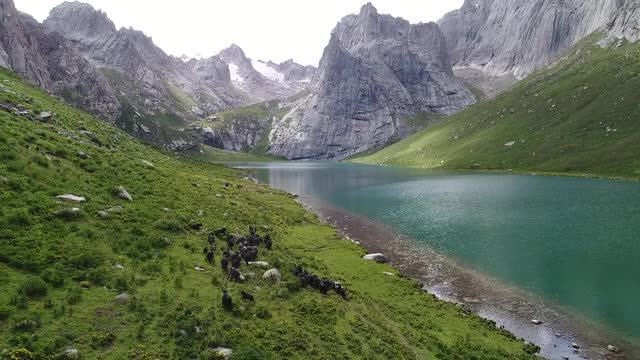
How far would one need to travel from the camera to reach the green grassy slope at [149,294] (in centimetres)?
1783

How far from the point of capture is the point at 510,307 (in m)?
33.6

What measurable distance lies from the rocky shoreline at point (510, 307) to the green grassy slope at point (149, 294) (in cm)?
248

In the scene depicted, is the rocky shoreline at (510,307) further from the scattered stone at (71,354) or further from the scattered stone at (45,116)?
the scattered stone at (45,116)

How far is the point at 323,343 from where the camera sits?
21094 millimetres

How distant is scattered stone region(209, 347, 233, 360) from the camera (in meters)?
17.8

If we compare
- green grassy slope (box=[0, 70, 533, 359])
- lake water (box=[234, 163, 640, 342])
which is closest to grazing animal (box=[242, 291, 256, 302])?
green grassy slope (box=[0, 70, 533, 359])

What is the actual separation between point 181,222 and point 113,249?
9909 mm

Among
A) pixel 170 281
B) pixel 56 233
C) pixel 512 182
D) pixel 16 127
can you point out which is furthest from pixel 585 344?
pixel 512 182

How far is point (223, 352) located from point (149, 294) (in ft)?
21.9

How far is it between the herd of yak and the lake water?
2122 centimetres

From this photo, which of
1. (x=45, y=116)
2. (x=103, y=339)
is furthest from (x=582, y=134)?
(x=103, y=339)

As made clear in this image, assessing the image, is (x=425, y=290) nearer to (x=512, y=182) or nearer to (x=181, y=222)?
(x=181, y=222)

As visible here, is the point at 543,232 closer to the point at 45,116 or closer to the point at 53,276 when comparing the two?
the point at 53,276

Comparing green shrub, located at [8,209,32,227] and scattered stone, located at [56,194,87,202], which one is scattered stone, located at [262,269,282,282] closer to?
green shrub, located at [8,209,32,227]
